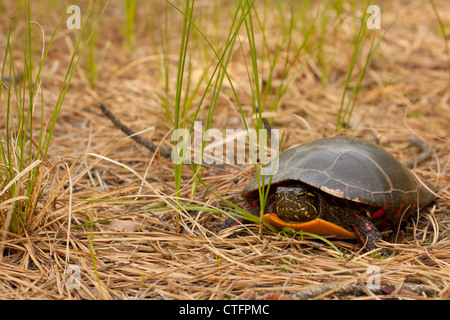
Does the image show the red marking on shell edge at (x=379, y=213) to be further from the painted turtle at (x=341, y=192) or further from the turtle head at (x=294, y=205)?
the turtle head at (x=294, y=205)

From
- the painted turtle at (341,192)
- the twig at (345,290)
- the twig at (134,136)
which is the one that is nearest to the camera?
the twig at (345,290)

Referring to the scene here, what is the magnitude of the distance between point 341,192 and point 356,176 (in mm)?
147

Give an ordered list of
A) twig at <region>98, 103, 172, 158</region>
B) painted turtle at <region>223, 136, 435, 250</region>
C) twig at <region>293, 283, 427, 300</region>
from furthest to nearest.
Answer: twig at <region>98, 103, 172, 158</region> < painted turtle at <region>223, 136, 435, 250</region> < twig at <region>293, 283, 427, 300</region>

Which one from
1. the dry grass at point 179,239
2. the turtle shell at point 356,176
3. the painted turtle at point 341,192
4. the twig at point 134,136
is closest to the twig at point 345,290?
the dry grass at point 179,239

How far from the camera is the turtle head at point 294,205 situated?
2227mm

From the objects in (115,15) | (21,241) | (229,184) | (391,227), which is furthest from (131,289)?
(115,15)

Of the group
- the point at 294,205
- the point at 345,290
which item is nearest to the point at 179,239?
the point at 294,205

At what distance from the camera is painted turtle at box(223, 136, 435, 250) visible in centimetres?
222

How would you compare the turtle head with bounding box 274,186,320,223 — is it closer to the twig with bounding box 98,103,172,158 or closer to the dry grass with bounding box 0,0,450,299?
the dry grass with bounding box 0,0,450,299

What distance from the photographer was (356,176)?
2266 mm

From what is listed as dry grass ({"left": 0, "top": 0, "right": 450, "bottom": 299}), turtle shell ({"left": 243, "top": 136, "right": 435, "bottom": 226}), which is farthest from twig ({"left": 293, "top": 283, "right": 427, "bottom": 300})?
turtle shell ({"left": 243, "top": 136, "right": 435, "bottom": 226})

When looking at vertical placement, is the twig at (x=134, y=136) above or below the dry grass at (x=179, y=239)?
above

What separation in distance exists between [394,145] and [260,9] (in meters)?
3.76
